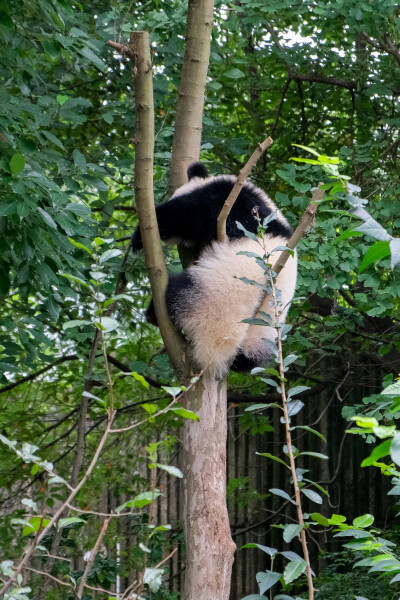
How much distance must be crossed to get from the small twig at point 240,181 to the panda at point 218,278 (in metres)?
0.07

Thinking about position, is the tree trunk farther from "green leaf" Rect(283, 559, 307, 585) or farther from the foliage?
"green leaf" Rect(283, 559, 307, 585)

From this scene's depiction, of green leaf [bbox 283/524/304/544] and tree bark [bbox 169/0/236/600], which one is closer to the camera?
green leaf [bbox 283/524/304/544]

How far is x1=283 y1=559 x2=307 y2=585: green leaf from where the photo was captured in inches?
56.2

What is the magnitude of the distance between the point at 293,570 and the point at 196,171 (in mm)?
2014

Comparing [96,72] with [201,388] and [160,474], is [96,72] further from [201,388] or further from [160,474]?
[201,388]

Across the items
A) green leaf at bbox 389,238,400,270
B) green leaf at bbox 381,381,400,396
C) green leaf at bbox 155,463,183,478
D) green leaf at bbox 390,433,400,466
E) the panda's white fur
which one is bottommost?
green leaf at bbox 155,463,183,478

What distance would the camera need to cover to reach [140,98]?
2.46 m

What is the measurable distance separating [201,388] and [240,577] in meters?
4.54

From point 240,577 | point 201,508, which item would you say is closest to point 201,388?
point 201,508

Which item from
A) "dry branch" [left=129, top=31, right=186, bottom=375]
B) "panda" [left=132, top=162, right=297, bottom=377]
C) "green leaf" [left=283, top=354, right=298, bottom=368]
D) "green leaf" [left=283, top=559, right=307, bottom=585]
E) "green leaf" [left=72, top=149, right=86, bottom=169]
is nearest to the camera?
"green leaf" [left=283, top=559, right=307, bottom=585]

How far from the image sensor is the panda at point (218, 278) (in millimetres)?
2715

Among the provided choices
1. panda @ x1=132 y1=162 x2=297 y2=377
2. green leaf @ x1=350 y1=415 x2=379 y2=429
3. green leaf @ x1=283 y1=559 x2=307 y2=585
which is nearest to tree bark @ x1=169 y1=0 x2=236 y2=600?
panda @ x1=132 y1=162 x2=297 y2=377

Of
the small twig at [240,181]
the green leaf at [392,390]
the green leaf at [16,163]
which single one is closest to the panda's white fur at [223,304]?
the small twig at [240,181]

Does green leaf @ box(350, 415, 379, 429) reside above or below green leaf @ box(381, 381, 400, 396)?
below
